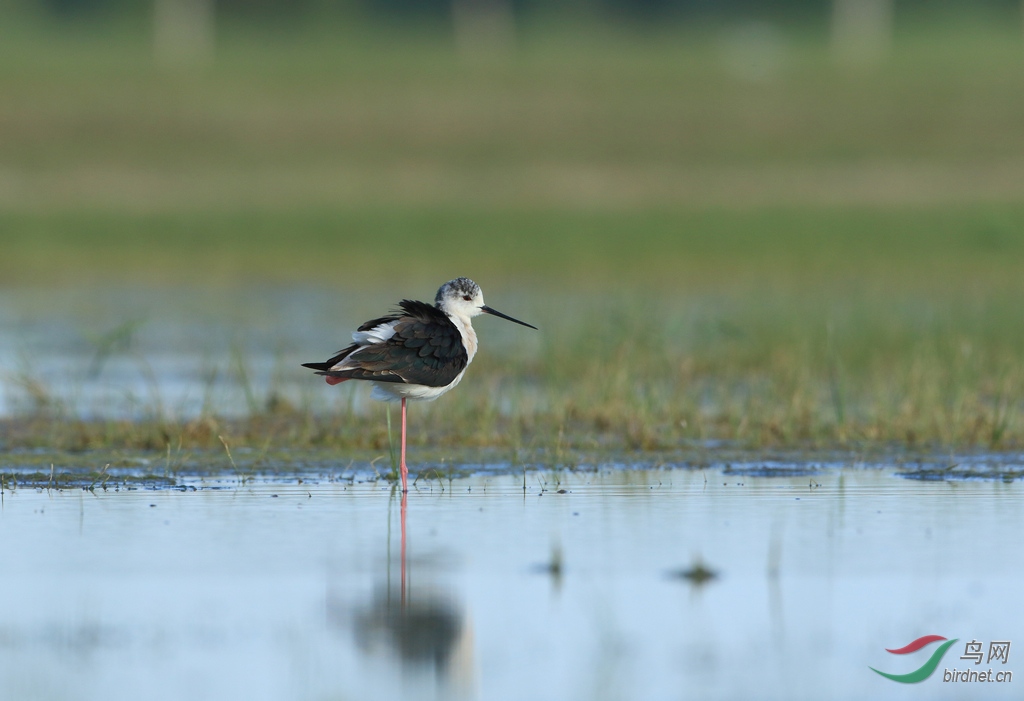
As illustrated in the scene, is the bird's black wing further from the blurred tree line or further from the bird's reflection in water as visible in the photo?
the blurred tree line

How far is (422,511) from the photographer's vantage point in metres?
8.00

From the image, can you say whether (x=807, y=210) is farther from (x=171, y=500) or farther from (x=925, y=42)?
(x=925, y=42)

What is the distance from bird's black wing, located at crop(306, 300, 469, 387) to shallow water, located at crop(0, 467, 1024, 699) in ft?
1.88

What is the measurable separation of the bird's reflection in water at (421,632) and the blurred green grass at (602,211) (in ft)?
11.6

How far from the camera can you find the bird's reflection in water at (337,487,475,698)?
5.49 metres

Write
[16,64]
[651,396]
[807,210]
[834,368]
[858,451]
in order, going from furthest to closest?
[16,64] → [807,210] → [834,368] → [651,396] → [858,451]

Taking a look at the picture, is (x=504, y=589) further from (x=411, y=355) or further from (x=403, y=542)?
(x=411, y=355)

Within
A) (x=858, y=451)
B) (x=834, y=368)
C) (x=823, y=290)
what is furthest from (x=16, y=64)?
(x=858, y=451)

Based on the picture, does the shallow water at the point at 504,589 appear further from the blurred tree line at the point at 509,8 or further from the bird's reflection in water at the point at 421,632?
the blurred tree line at the point at 509,8

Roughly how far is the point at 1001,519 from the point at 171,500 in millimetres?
3745

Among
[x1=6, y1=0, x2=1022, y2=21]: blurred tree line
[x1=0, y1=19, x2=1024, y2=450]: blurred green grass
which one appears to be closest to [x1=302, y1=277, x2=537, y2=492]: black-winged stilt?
[x1=0, y1=19, x2=1024, y2=450]: blurred green grass

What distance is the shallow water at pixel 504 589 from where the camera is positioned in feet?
17.9

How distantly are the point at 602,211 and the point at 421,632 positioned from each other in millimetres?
20985

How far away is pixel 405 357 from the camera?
28.5ft
